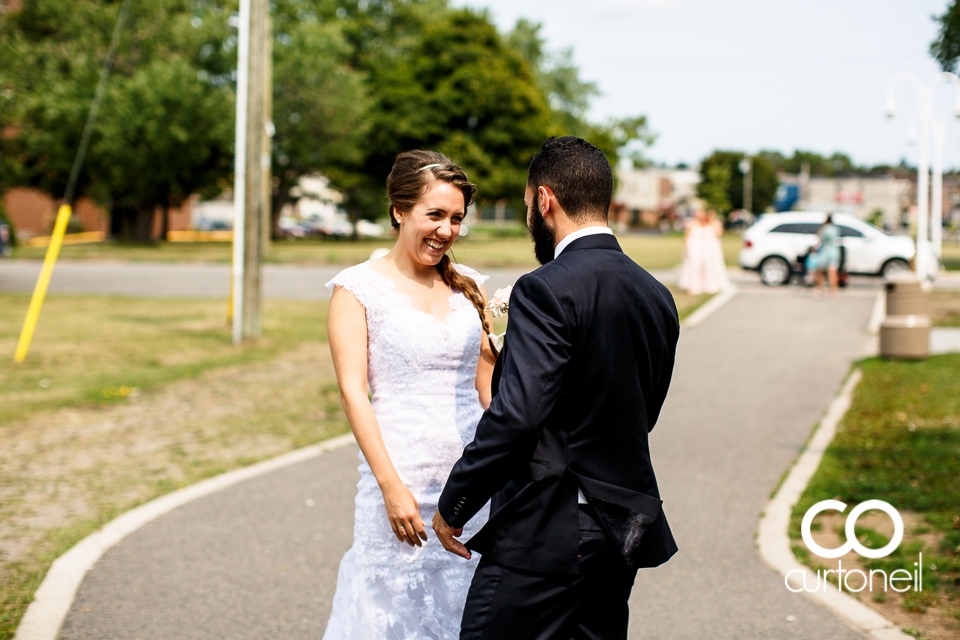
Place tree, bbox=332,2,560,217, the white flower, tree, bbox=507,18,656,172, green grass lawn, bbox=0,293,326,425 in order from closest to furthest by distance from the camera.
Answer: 1. the white flower
2. green grass lawn, bbox=0,293,326,425
3. tree, bbox=332,2,560,217
4. tree, bbox=507,18,656,172

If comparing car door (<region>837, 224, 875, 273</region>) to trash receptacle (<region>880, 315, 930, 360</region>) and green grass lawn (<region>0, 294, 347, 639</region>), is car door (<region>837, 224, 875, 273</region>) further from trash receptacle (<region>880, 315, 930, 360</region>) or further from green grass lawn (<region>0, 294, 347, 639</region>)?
green grass lawn (<region>0, 294, 347, 639</region>)

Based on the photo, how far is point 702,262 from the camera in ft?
68.7

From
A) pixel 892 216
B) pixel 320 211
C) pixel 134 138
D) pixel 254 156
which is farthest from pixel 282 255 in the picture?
pixel 892 216

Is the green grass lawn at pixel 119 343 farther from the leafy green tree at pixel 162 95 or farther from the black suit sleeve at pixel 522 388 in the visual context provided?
the leafy green tree at pixel 162 95

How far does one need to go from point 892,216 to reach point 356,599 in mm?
148120

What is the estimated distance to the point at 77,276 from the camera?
25984mm

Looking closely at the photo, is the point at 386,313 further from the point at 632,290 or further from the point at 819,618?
the point at 819,618

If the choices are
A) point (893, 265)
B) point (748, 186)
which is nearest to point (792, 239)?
point (893, 265)

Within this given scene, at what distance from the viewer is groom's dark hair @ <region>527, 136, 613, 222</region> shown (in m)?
2.55

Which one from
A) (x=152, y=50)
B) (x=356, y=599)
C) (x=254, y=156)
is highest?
(x=152, y=50)

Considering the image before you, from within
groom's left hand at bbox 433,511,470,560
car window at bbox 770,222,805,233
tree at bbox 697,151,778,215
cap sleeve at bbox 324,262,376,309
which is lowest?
groom's left hand at bbox 433,511,470,560

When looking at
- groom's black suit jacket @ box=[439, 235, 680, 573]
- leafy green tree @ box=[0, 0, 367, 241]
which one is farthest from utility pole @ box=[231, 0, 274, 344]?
leafy green tree @ box=[0, 0, 367, 241]

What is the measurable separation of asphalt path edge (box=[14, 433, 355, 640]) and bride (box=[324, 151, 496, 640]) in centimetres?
184

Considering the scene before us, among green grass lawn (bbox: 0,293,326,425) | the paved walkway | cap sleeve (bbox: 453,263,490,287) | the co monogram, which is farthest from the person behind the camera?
green grass lawn (bbox: 0,293,326,425)
